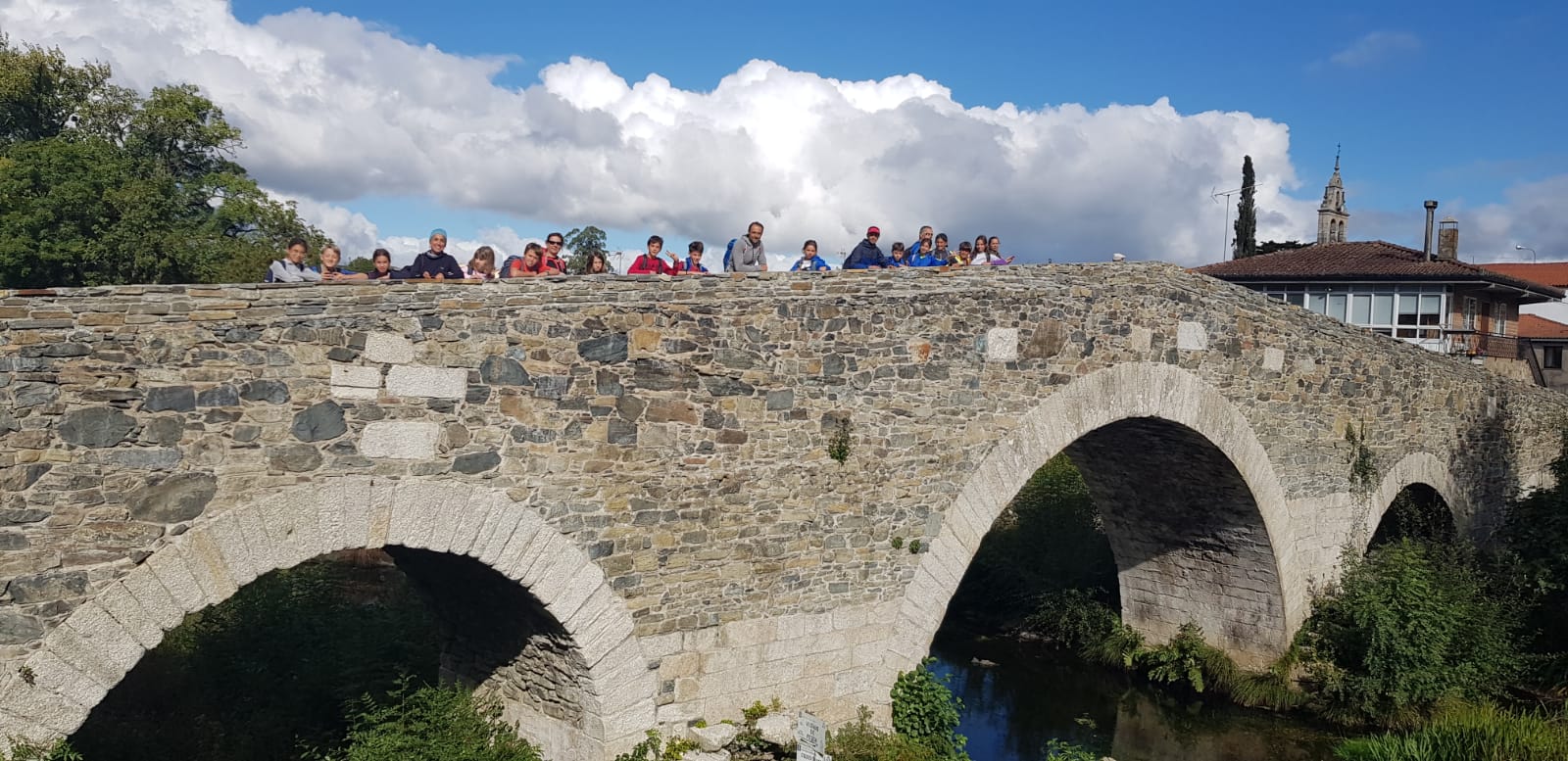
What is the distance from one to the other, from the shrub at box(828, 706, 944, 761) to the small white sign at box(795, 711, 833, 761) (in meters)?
0.81

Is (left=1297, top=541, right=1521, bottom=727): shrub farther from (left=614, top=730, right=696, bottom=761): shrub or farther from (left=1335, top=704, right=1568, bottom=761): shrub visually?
(left=614, top=730, right=696, bottom=761): shrub

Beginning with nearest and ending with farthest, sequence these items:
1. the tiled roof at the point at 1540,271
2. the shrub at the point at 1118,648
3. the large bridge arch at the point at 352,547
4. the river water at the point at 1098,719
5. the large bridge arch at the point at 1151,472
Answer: the large bridge arch at the point at 352,547 < the large bridge arch at the point at 1151,472 < the river water at the point at 1098,719 < the shrub at the point at 1118,648 < the tiled roof at the point at 1540,271

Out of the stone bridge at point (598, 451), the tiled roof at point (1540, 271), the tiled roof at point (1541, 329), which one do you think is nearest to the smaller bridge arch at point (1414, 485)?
the stone bridge at point (598, 451)

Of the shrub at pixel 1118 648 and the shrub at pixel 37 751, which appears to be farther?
the shrub at pixel 1118 648

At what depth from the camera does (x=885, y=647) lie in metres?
8.92

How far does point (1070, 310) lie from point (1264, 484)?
14.3 ft

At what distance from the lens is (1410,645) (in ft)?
39.5

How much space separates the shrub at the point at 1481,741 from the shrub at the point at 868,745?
4.68 meters

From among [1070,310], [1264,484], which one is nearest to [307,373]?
[1070,310]

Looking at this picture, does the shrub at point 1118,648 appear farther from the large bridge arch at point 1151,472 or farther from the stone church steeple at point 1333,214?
the stone church steeple at point 1333,214

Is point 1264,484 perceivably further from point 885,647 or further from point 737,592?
point 737,592

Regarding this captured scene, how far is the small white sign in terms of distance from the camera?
730 cm

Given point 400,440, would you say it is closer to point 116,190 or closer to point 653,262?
point 653,262

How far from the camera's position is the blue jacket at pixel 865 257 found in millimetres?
10062
